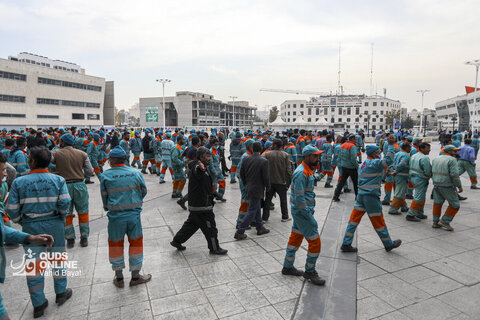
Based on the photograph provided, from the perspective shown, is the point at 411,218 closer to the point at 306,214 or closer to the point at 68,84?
the point at 306,214

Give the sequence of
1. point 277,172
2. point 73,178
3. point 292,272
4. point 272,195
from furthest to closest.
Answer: point 272,195
point 277,172
point 73,178
point 292,272

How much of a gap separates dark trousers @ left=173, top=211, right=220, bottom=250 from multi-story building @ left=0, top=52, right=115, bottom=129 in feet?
163

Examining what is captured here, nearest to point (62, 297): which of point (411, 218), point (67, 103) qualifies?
point (411, 218)

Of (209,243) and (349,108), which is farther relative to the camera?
(349,108)

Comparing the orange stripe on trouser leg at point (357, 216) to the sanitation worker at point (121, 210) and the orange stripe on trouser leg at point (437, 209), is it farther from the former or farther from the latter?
the sanitation worker at point (121, 210)

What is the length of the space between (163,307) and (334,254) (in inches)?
122

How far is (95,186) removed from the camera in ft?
35.7

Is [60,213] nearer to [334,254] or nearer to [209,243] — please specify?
[209,243]

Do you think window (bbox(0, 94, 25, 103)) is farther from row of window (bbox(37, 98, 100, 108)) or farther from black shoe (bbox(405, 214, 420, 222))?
black shoe (bbox(405, 214, 420, 222))

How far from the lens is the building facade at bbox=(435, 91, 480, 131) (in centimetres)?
6280

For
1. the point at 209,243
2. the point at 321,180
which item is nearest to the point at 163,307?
the point at 209,243

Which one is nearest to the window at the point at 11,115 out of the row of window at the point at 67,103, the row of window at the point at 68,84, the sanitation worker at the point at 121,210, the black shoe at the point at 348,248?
the row of window at the point at 67,103

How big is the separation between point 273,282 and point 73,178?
13.0ft

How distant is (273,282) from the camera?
416 centimetres
